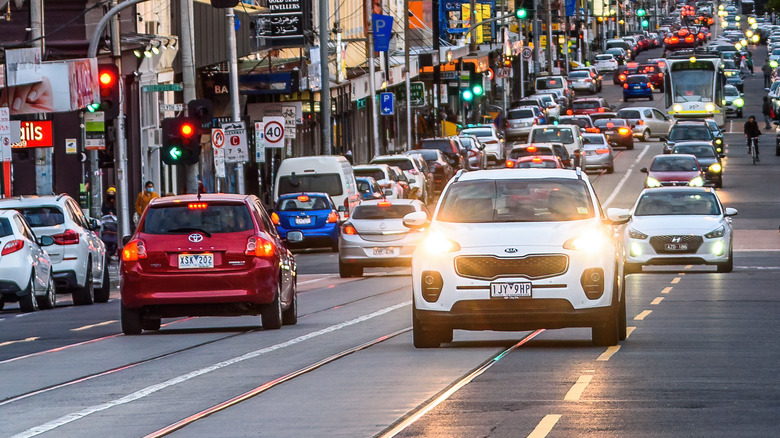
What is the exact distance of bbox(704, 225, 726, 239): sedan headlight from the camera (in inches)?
1224

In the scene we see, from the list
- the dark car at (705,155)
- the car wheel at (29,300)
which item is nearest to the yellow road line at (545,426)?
the car wheel at (29,300)

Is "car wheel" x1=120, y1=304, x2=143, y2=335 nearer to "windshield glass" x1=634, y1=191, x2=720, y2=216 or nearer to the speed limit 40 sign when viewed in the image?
"windshield glass" x1=634, y1=191, x2=720, y2=216

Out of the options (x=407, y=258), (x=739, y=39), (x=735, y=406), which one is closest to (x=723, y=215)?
(x=407, y=258)

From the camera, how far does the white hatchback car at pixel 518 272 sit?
1611 cm

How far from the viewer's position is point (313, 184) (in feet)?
146

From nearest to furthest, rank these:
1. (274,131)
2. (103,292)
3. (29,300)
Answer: (29,300) → (103,292) → (274,131)

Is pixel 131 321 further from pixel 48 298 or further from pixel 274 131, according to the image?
pixel 274 131

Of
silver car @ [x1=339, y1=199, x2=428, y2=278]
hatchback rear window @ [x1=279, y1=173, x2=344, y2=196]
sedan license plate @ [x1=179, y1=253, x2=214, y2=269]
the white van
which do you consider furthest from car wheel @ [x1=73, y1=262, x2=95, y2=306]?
hatchback rear window @ [x1=279, y1=173, x2=344, y2=196]

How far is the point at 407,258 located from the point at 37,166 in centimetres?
851

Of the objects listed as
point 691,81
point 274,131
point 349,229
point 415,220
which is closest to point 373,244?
point 349,229

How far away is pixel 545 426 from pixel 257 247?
9211 mm

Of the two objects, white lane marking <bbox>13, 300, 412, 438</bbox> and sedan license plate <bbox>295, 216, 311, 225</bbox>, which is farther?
sedan license plate <bbox>295, 216, 311, 225</bbox>

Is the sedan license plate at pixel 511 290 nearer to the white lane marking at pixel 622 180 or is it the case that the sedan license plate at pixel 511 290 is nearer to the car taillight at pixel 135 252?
the car taillight at pixel 135 252

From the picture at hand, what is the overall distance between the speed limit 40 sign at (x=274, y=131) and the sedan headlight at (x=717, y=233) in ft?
57.7
